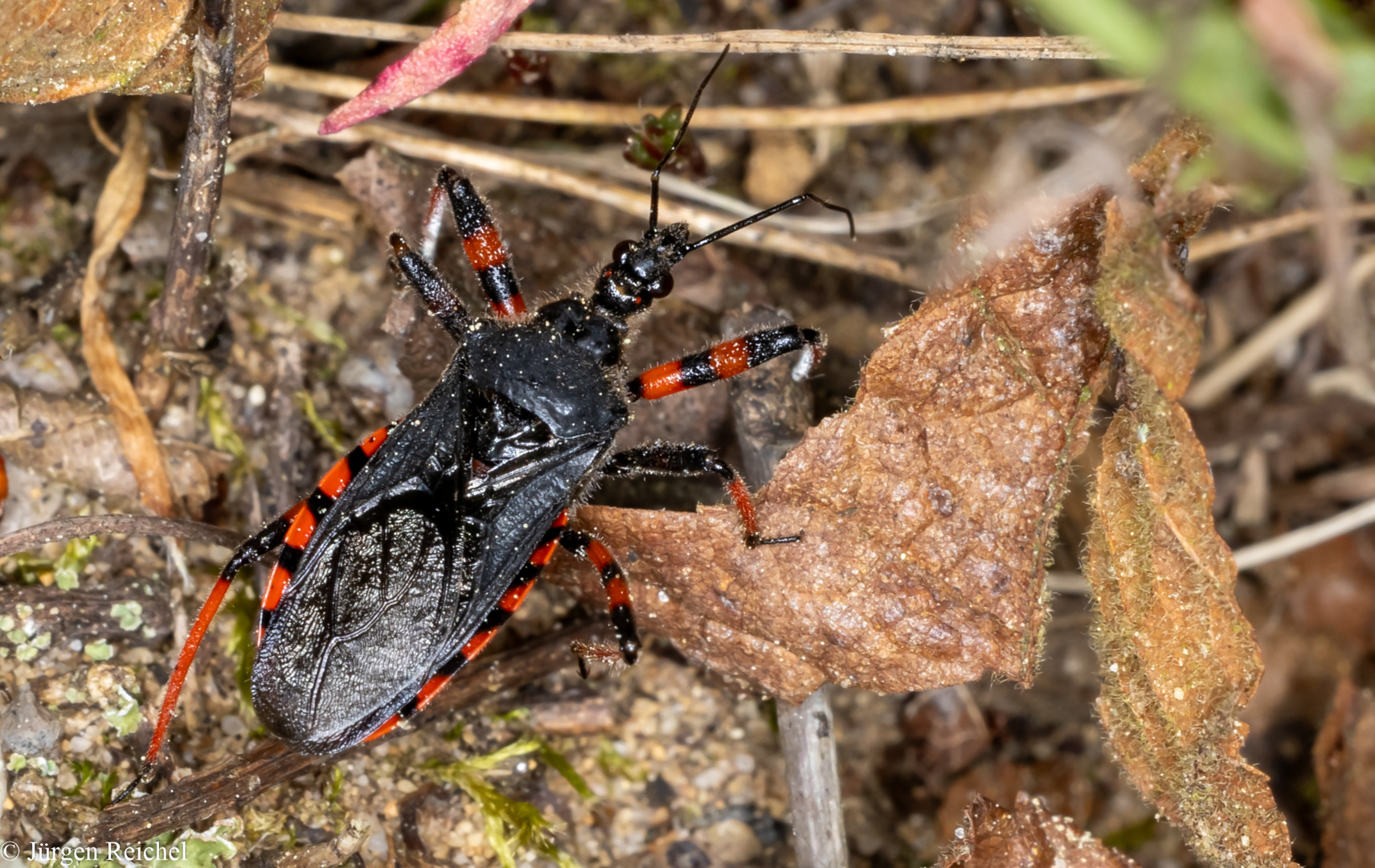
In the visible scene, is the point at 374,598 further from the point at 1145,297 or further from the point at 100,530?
the point at 1145,297

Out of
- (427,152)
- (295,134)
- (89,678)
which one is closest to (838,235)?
(427,152)

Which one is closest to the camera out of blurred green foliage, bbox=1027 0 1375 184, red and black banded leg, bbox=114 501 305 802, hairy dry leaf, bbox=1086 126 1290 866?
blurred green foliage, bbox=1027 0 1375 184

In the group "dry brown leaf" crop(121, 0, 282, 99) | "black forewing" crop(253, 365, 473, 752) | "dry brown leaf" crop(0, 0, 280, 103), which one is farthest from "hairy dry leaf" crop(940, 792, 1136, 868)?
"dry brown leaf" crop(0, 0, 280, 103)

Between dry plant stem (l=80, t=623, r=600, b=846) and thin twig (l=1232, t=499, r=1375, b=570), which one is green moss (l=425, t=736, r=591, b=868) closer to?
dry plant stem (l=80, t=623, r=600, b=846)

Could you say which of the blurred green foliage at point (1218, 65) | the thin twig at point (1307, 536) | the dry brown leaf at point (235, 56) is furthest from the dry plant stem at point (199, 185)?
the thin twig at point (1307, 536)

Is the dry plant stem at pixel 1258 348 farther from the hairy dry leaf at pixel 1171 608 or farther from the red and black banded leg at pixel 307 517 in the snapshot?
the red and black banded leg at pixel 307 517

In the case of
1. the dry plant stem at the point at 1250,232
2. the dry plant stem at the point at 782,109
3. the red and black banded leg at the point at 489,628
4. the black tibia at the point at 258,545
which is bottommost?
the red and black banded leg at the point at 489,628

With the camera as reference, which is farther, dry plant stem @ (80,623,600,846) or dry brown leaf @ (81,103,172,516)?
dry brown leaf @ (81,103,172,516)

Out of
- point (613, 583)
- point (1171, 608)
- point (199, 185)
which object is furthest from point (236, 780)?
point (1171, 608)
